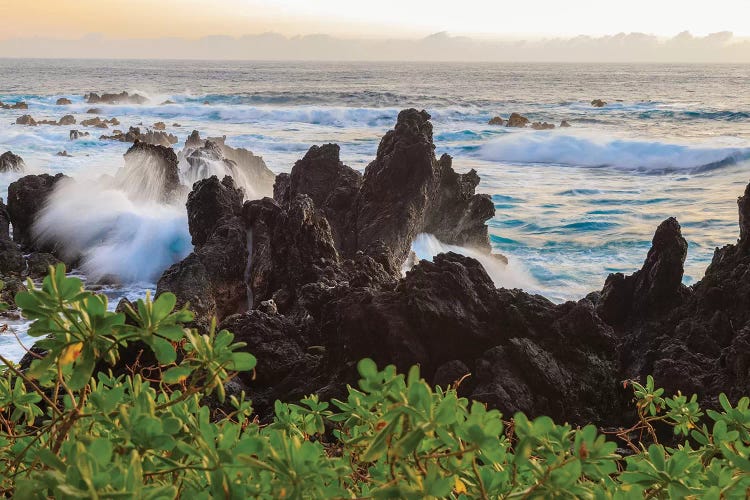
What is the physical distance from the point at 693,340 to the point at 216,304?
19.6ft

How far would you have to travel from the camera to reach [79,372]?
4.38 ft

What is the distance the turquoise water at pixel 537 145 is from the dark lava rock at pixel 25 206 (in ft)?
3.50

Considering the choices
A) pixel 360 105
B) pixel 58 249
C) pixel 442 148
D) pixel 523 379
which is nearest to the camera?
pixel 523 379

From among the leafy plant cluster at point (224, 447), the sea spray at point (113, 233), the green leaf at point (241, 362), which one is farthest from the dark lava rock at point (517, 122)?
the green leaf at point (241, 362)

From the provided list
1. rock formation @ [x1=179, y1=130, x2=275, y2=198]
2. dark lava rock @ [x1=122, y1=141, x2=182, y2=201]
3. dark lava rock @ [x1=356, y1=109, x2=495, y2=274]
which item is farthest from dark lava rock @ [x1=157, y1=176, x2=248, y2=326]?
rock formation @ [x1=179, y1=130, x2=275, y2=198]

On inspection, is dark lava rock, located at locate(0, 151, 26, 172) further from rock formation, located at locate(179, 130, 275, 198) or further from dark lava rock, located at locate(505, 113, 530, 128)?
dark lava rock, located at locate(505, 113, 530, 128)

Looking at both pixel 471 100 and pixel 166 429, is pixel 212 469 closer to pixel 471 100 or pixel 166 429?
pixel 166 429

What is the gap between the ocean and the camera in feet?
43.4

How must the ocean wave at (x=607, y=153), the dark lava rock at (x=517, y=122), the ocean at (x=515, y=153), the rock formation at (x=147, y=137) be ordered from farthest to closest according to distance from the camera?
the dark lava rock at (x=517, y=122) < the ocean wave at (x=607, y=153) < the rock formation at (x=147, y=137) < the ocean at (x=515, y=153)

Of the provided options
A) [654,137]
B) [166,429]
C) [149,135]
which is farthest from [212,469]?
[654,137]

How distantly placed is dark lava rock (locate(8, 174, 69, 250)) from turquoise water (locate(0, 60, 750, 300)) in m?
1.07

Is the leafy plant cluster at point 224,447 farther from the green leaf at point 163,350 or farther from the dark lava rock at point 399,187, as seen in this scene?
the dark lava rock at point 399,187

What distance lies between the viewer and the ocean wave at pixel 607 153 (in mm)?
30391

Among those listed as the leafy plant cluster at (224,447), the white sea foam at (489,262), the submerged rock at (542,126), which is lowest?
the white sea foam at (489,262)
